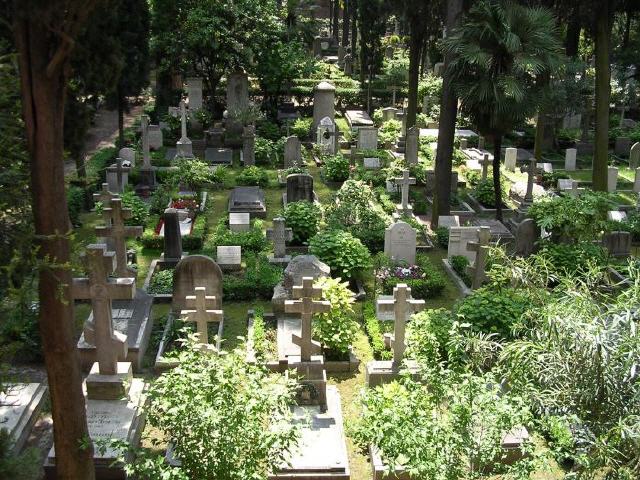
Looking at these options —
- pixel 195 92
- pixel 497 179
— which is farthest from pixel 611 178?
pixel 195 92

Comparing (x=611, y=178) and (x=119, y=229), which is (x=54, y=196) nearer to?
(x=119, y=229)

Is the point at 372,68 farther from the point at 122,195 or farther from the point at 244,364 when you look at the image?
the point at 244,364

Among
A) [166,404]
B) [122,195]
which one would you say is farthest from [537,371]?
[122,195]

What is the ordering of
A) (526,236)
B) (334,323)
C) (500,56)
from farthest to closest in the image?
(500,56) < (526,236) < (334,323)

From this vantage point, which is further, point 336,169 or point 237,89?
point 237,89

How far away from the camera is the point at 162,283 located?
14258 millimetres

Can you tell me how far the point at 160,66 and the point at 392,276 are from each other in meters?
17.8

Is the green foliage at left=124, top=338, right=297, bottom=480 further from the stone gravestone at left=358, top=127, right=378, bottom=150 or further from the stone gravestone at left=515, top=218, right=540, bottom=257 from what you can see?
the stone gravestone at left=358, top=127, right=378, bottom=150

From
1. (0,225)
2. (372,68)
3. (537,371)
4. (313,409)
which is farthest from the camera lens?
(372,68)

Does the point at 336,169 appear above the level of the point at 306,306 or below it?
above

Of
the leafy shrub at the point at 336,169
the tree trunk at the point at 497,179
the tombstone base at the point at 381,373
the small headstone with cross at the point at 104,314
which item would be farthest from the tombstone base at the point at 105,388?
the leafy shrub at the point at 336,169

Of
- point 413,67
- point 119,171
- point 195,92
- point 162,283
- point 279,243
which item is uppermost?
point 413,67

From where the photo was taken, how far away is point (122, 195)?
17562 millimetres

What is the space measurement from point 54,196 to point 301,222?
9393 millimetres
